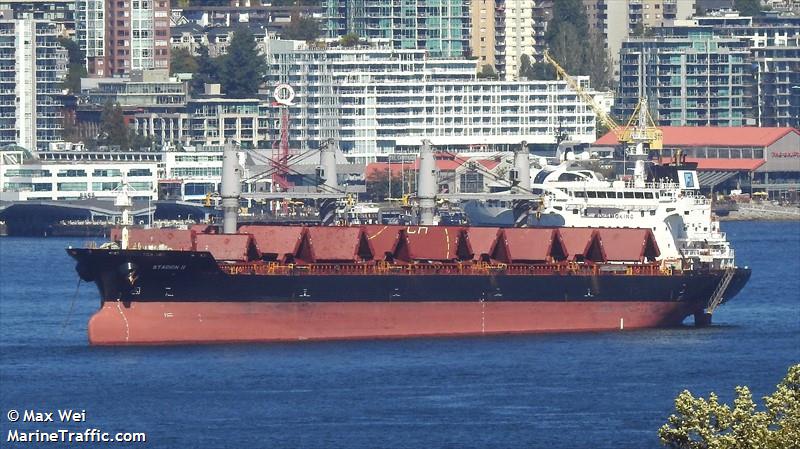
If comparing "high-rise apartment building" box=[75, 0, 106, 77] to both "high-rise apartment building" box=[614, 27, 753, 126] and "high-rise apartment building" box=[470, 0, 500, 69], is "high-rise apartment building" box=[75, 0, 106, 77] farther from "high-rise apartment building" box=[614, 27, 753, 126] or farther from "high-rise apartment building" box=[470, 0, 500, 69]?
"high-rise apartment building" box=[614, 27, 753, 126]

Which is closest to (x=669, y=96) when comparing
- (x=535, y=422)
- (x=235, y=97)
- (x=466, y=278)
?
(x=235, y=97)

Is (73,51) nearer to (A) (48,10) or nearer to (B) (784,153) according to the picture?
(A) (48,10)

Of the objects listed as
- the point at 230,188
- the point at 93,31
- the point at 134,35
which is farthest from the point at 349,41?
the point at 230,188

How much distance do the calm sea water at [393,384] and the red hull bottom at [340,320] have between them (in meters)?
0.81

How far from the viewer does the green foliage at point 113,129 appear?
146 meters

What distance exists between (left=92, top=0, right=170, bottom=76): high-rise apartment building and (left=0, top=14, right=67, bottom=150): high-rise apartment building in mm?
6437

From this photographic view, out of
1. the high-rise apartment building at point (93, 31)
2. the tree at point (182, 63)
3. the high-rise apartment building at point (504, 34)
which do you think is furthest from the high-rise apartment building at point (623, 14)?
the high-rise apartment building at point (93, 31)

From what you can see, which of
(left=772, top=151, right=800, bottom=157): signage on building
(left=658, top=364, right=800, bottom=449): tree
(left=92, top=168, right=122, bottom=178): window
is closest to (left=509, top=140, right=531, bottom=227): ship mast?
(left=658, top=364, right=800, bottom=449): tree

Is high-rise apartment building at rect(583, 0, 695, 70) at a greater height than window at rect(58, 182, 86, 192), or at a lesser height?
greater

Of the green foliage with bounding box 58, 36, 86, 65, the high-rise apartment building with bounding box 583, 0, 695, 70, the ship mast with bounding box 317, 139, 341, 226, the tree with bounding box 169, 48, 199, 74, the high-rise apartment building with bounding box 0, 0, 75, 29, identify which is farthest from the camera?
the high-rise apartment building with bounding box 583, 0, 695, 70

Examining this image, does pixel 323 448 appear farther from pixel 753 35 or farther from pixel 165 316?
pixel 753 35

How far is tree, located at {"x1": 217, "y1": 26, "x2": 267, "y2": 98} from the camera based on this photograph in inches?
6309

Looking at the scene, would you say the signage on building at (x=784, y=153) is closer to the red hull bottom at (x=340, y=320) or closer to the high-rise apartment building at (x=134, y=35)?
the high-rise apartment building at (x=134, y=35)

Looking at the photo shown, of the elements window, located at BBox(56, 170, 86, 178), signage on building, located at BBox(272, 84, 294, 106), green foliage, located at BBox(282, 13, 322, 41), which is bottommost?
window, located at BBox(56, 170, 86, 178)
